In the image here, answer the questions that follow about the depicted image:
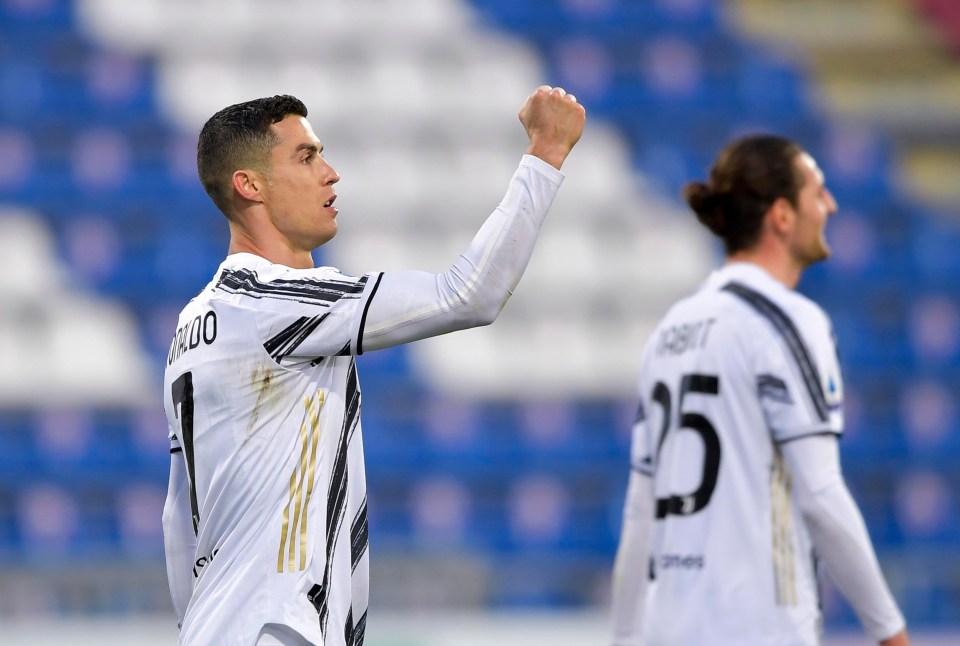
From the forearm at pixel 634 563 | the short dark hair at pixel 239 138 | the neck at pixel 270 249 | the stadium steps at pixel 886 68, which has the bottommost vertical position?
the forearm at pixel 634 563

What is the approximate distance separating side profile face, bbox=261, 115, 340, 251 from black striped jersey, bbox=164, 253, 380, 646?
0.11 meters

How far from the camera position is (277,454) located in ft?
8.34

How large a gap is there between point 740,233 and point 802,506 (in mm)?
776

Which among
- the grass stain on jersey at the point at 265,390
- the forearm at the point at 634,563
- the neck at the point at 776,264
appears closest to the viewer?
the grass stain on jersey at the point at 265,390

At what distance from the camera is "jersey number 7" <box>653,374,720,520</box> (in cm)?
338

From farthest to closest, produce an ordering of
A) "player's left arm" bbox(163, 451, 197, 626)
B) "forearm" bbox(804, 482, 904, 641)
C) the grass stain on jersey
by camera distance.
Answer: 1. "forearm" bbox(804, 482, 904, 641)
2. "player's left arm" bbox(163, 451, 197, 626)
3. the grass stain on jersey

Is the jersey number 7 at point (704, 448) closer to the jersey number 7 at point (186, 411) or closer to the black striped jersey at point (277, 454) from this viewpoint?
the black striped jersey at point (277, 454)

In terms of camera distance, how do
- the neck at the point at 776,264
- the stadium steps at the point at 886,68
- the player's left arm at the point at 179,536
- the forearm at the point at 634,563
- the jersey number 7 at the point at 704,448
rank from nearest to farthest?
the player's left arm at the point at 179,536 < the jersey number 7 at the point at 704,448 < the neck at the point at 776,264 < the forearm at the point at 634,563 < the stadium steps at the point at 886,68

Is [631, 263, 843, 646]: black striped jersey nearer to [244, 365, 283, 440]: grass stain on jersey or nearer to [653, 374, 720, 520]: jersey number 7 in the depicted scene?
[653, 374, 720, 520]: jersey number 7

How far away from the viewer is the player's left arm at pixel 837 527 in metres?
3.20

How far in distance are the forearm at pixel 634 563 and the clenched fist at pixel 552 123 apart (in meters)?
1.42

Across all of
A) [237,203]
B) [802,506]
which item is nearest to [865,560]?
[802,506]

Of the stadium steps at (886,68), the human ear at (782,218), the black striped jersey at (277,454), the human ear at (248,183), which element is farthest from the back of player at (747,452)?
the stadium steps at (886,68)

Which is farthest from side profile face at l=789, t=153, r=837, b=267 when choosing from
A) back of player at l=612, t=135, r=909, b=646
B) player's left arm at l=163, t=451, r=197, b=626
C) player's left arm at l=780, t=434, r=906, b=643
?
player's left arm at l=163, t=451, r=197, b=626
